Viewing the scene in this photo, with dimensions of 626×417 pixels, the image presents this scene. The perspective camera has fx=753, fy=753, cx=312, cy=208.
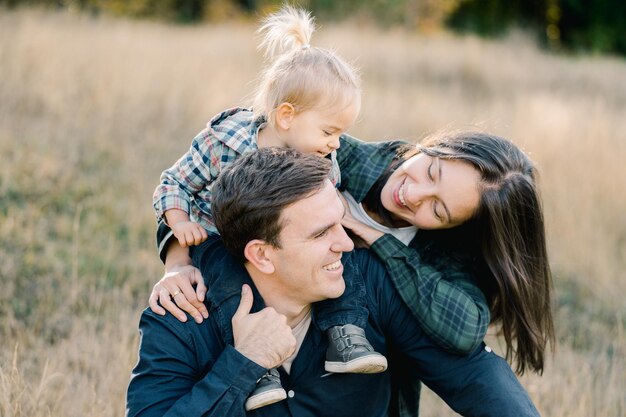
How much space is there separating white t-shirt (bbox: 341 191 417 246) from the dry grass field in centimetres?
62

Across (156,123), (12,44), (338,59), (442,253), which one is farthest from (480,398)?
(12,44)

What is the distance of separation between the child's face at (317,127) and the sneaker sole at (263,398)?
1.03 m

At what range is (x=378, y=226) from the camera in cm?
320

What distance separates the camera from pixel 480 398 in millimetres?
2793

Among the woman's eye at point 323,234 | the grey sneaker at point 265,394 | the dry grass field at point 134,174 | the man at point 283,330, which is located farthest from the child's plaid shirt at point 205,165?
the dry grass field at point 134,174

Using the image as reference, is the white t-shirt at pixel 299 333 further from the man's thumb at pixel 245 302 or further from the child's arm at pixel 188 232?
the child's arm at pixel 188 232

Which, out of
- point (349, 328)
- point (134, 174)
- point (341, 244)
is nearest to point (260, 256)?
point (341, 244)

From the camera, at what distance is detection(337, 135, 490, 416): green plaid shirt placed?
9.25 ft

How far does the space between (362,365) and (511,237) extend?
905mm

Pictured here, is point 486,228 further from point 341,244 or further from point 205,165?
point 205,165

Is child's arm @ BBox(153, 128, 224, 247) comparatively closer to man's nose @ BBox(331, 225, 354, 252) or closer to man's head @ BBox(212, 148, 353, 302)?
man's head @ BBox(212, 148, 353, 302)

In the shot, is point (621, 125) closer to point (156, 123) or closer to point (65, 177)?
point (156, 123)

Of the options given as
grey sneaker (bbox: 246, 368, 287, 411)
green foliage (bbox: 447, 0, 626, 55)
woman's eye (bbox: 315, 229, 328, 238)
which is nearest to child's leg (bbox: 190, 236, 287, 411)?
grey sneaker (bbox: 246, 368, 287, 411)

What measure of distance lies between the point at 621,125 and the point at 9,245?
752cm
